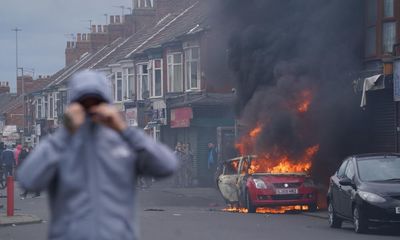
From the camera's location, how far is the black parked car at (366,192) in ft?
51.8

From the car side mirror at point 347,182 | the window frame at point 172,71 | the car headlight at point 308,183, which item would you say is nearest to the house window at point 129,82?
the window frame at point 172,71

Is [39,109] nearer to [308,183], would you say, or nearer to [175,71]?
[175,71]

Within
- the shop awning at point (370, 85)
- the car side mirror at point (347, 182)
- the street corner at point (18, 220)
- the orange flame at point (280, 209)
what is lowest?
the orange flame at point (280, 209)

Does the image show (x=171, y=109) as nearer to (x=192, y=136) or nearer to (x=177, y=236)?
(x=192, y=136)

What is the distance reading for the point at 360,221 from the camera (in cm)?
1608

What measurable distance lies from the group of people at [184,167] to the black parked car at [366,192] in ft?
65.5

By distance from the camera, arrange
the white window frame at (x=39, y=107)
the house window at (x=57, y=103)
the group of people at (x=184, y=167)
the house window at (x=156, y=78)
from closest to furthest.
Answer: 1. the group of people at (x=184, y=167)
2. the house window at (x=156, y=78)
3. the house window at (x=57, y=103)
4. the white window frame at (x=39, y=107)

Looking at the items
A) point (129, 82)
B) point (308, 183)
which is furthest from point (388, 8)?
point (129, 82)


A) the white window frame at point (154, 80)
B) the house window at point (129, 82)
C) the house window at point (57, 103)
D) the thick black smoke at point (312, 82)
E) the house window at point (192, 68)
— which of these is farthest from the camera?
the house window at point (57, 103)

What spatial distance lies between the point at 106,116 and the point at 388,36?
2278cm

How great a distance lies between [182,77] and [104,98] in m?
40.3

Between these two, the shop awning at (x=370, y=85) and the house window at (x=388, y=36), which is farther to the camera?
the house window at (x=388, y=36)

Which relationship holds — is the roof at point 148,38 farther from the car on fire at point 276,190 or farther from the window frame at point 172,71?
the car on fire at point 276,190

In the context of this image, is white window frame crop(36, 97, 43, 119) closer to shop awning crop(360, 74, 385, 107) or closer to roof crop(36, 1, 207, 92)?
roof crop(36, 1, 207, 92)
